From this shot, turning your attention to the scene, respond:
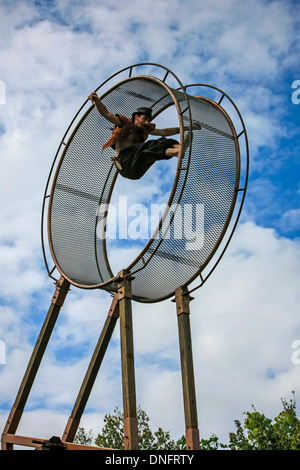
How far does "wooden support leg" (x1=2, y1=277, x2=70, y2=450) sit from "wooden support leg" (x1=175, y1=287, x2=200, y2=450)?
2.91 meters

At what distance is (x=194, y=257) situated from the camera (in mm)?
9414

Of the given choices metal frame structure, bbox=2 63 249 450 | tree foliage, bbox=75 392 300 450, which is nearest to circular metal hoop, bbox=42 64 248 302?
metal frame structure, bbox=2 63 249 450

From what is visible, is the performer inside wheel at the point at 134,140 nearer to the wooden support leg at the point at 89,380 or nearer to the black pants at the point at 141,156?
the black pants at the point at 141,156

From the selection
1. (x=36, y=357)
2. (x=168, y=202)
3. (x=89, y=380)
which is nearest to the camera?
(x=168, y=202)

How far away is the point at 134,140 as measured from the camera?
9.80 meters

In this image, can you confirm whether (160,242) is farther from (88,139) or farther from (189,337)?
(88,139)

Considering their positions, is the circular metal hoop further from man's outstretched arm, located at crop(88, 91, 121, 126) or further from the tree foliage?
the tree foliage

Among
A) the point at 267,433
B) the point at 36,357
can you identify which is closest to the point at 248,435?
the point at 267,433

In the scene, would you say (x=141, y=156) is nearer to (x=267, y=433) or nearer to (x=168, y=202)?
(x=168, y=202)

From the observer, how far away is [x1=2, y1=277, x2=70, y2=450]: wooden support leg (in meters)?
10.9

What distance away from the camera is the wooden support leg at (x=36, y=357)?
1085 cm

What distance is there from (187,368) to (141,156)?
11.3ft
